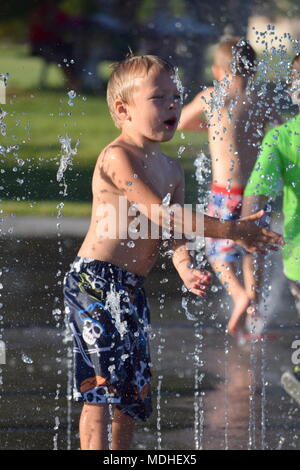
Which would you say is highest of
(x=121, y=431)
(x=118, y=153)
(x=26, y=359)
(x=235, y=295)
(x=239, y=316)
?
(x=118, y=153)

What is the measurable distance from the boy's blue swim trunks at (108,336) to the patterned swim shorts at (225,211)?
206 cm

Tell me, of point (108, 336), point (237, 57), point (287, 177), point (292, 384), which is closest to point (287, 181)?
point (287, 177)

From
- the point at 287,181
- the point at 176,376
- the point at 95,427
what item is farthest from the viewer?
the point at 176,376

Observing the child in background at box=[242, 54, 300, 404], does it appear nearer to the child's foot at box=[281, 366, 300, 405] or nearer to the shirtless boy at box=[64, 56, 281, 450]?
the child's foot at box=[281, 366, 300, 405]

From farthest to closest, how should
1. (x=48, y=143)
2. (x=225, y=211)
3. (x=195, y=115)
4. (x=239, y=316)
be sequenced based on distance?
(x=48, y=143) < (x=195, y=115) < (x=225, y=211) < (x=239, y=316)

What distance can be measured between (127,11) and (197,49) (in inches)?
282

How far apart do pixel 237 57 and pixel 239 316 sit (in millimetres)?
1466

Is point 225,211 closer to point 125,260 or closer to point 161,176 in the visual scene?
point 161,176

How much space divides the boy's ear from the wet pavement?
4.10 ft

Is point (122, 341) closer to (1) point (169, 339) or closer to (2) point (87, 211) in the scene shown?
(1) point (169, 339)

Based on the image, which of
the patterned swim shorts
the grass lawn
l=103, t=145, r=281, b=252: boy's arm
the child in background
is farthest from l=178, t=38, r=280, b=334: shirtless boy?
l=103, t=145, r=281, b=252: boy's arm

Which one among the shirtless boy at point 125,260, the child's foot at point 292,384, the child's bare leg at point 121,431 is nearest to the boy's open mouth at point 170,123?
the shirtless boy at point 125,260

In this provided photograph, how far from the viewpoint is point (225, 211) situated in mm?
5797

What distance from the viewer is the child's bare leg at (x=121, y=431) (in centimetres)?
376
